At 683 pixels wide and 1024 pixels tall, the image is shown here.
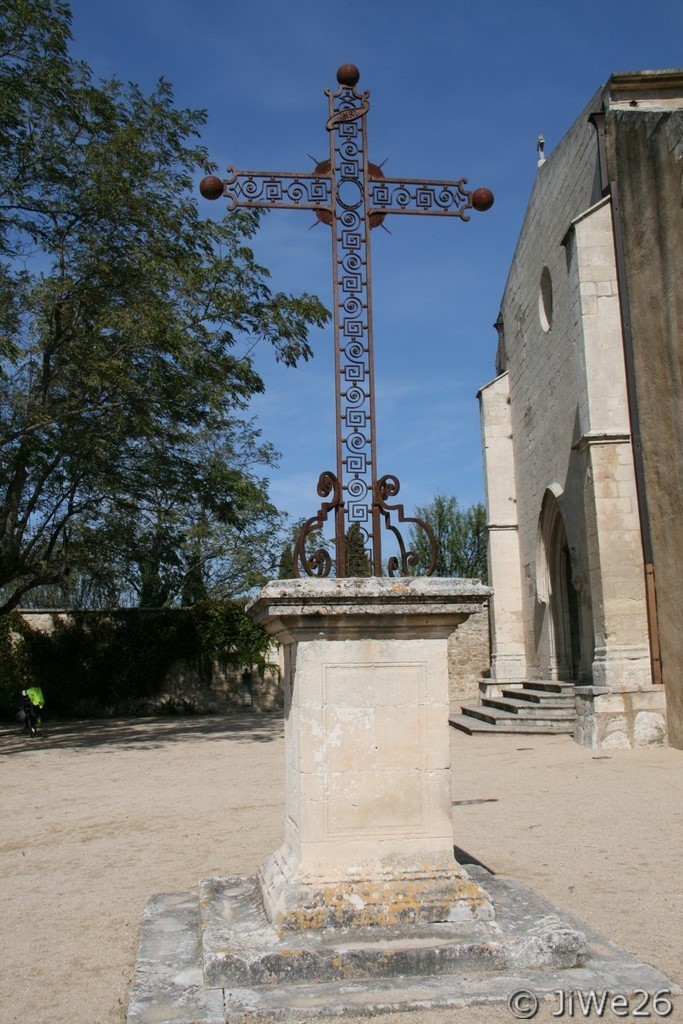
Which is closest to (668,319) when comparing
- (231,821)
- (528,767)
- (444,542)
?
(528,767)

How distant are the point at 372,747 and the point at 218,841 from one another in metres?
3.27

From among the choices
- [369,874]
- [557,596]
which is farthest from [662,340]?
[369,874]

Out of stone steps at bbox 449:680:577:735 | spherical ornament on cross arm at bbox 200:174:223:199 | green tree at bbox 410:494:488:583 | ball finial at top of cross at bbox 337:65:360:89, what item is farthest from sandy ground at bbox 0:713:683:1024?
green tree at bbox 410:494:488:583

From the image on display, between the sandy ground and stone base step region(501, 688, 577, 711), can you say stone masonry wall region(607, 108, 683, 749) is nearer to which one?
the sandy ground

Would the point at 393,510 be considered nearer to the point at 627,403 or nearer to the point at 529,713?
the point at 627,403

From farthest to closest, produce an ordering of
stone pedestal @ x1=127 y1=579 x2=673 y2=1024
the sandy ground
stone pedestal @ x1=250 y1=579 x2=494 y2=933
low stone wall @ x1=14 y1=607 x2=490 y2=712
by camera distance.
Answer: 1. low stone wall @ x1=14 y1=607 x2=490 y2=712
2. the sandy ground
3. stone pedestal @ x1=250 y1=579 x2=494 y2=933
4. stone pedestal @ x1=127 y1=579 x2=673 y2=1024

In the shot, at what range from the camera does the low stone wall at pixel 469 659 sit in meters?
22.9

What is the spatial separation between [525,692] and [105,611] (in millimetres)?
10380

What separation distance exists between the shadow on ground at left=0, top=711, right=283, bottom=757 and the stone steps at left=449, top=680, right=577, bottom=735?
11.1 feet

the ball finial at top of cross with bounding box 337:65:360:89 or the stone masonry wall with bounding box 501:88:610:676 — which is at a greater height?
the stone masonry wall with bounding box 501:88:610:676

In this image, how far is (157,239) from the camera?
13438mm

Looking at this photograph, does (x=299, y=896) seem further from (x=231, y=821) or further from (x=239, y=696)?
(x=239, y=696)

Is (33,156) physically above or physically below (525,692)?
above

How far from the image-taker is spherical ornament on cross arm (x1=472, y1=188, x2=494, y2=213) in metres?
4.51
